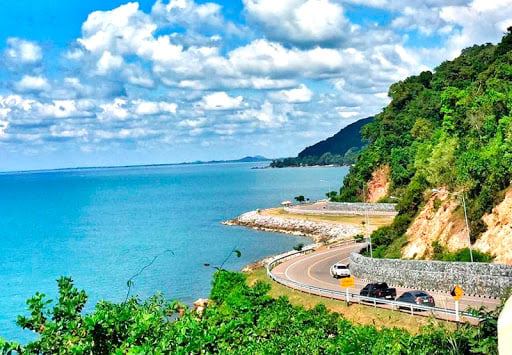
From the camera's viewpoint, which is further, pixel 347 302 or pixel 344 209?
pixel 344 209

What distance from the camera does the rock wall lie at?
129 feet

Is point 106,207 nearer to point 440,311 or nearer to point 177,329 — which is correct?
point 440,311

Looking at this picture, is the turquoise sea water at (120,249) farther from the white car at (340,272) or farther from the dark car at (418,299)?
the dark car at (418,299)

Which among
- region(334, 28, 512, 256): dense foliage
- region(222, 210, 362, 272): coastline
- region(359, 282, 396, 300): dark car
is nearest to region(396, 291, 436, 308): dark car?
region(359, 282, 396, 300): dark car

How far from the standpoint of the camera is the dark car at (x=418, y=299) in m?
38.2

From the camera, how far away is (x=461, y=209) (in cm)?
4944

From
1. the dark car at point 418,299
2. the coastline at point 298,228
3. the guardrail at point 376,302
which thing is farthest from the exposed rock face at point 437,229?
the coastline at point 298,228

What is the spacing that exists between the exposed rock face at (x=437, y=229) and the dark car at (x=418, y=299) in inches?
334

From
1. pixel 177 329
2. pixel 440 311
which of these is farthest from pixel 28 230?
pixel 177 329

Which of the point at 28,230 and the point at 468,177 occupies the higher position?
the point at 468,177

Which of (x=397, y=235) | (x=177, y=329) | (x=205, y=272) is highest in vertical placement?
(x=177, y=329)

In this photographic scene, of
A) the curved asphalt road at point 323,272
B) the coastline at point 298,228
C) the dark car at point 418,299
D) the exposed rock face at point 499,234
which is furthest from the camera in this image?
the coastline at point 298,228

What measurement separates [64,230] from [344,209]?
60342mm

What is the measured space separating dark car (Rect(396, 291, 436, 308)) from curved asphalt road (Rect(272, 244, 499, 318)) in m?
1.21
